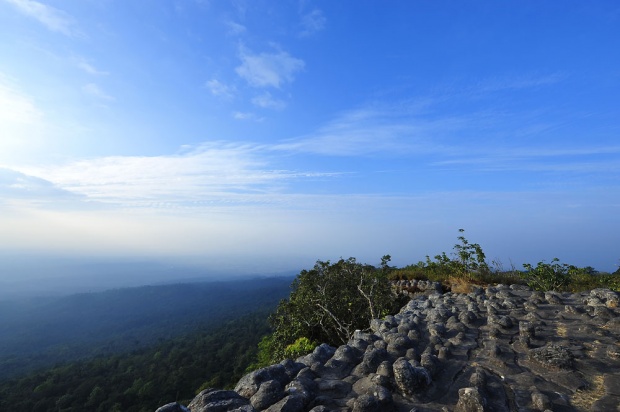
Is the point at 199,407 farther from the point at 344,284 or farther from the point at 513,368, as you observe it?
the point at 344,284

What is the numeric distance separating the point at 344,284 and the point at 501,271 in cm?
756

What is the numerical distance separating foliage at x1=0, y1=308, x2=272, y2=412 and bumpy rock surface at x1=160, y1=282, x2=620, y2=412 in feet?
108

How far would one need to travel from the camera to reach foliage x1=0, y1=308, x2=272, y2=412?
1550 inches

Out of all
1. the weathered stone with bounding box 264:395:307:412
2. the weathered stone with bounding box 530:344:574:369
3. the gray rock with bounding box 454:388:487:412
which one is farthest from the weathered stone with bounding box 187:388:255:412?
the weathered stone with bounding box 530:344:574:369

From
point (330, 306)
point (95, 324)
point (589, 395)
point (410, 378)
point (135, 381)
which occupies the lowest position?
point (95, 324)

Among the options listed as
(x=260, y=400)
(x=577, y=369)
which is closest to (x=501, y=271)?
(x=577, y=369)

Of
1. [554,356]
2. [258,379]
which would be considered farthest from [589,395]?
[258,379]

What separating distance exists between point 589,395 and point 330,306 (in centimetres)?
1012

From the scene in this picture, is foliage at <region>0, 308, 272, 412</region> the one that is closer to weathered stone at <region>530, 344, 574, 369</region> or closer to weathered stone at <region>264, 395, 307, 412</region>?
weathered stone at <region>264, 395, 307, 412</region>

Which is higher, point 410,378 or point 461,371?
point 410,378

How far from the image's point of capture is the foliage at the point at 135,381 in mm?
39375

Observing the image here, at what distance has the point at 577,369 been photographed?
4395 mm

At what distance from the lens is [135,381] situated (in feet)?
146

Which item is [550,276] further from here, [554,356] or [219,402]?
[219,402]
